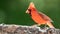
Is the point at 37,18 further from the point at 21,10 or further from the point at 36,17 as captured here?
the point at 21,10

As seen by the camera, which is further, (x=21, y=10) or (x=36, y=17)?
(x=21, y=10)

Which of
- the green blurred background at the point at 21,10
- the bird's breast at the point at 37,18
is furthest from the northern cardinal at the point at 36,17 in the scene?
the green blurred background at the point at 21,10

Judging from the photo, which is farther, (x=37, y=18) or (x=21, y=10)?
(x=21, y=10)

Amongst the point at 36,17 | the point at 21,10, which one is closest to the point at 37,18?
the point at 36,17

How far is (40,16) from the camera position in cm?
104

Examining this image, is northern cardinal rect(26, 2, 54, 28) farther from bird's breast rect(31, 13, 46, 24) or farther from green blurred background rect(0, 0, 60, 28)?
green blurred background rect(0, 0, 60, 28)

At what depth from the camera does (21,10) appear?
Result: 4.99 ft

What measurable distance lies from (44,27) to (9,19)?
54 cm

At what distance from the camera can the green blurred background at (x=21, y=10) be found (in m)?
1.49

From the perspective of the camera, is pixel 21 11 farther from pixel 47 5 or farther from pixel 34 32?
pixel 34 32

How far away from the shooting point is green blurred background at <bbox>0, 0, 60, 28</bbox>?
4.89ft

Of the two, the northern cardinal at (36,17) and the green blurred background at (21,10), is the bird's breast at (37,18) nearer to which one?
the northern cardinal at (36,17)

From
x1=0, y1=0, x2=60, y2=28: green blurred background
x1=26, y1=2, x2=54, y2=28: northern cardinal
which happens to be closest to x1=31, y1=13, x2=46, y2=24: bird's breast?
x1=26, y1=2, x2=54, y2=28: northern cardinal

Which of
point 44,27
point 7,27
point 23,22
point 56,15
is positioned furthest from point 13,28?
point 56,15
